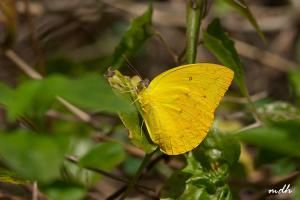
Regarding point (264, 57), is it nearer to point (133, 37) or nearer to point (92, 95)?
point (133, 37)

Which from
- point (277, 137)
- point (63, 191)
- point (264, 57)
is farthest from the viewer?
point (264, 57)

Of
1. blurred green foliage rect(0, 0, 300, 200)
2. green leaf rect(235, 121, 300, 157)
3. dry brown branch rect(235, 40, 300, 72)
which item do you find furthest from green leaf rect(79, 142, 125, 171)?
dry brown branch rect(235, 40, 300, 72)

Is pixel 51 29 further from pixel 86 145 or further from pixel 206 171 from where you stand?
pixel 206 171

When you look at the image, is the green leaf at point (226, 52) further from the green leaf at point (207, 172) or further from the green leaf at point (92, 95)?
the green leaf at point (92, 95)

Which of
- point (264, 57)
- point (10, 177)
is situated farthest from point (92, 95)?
point (264, 57)

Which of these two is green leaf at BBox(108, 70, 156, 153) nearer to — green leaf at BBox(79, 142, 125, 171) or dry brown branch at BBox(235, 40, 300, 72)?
green leaf at BBox(79, 142, 125, 171)

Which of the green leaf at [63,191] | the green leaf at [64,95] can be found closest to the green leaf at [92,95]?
the green leaf at [64,95]
